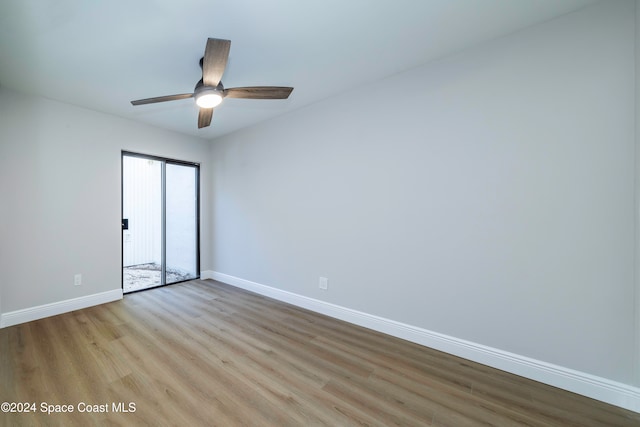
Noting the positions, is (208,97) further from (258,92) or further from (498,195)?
(498,195)

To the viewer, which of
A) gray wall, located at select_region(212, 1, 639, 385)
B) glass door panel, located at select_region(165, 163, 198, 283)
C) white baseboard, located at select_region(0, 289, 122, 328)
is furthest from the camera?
glass door panel, located at select_region(165, 163, 198, 283)

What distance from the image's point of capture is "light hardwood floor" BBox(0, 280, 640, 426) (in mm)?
1438

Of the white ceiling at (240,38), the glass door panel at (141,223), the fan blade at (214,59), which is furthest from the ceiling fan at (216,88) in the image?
the glass door panel at (141,223)

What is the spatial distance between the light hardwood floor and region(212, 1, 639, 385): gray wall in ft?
1.10

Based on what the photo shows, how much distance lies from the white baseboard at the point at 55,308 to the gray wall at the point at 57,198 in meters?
0.05

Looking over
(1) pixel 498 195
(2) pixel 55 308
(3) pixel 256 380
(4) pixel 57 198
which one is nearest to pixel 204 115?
(4) pixel 57 198

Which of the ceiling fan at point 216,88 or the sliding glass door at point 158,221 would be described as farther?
the sliding glass door at point 158,221

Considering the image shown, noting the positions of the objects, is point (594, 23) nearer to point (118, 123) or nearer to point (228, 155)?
point (228, 155)

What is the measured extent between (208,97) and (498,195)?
7.98ft

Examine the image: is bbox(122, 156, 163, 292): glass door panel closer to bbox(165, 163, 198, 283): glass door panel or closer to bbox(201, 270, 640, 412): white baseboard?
bbox(165, 163, 198, 283): glass door panel

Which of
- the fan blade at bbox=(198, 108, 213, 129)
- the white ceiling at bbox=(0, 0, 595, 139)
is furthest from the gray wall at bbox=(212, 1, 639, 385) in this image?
the fan blade at bbox=(198, 108, 213, 129)

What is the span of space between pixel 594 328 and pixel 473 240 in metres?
0.86

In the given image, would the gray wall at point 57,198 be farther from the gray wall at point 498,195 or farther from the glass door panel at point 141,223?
the gray wall at point 498,195

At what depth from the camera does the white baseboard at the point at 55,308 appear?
8.28 feet
